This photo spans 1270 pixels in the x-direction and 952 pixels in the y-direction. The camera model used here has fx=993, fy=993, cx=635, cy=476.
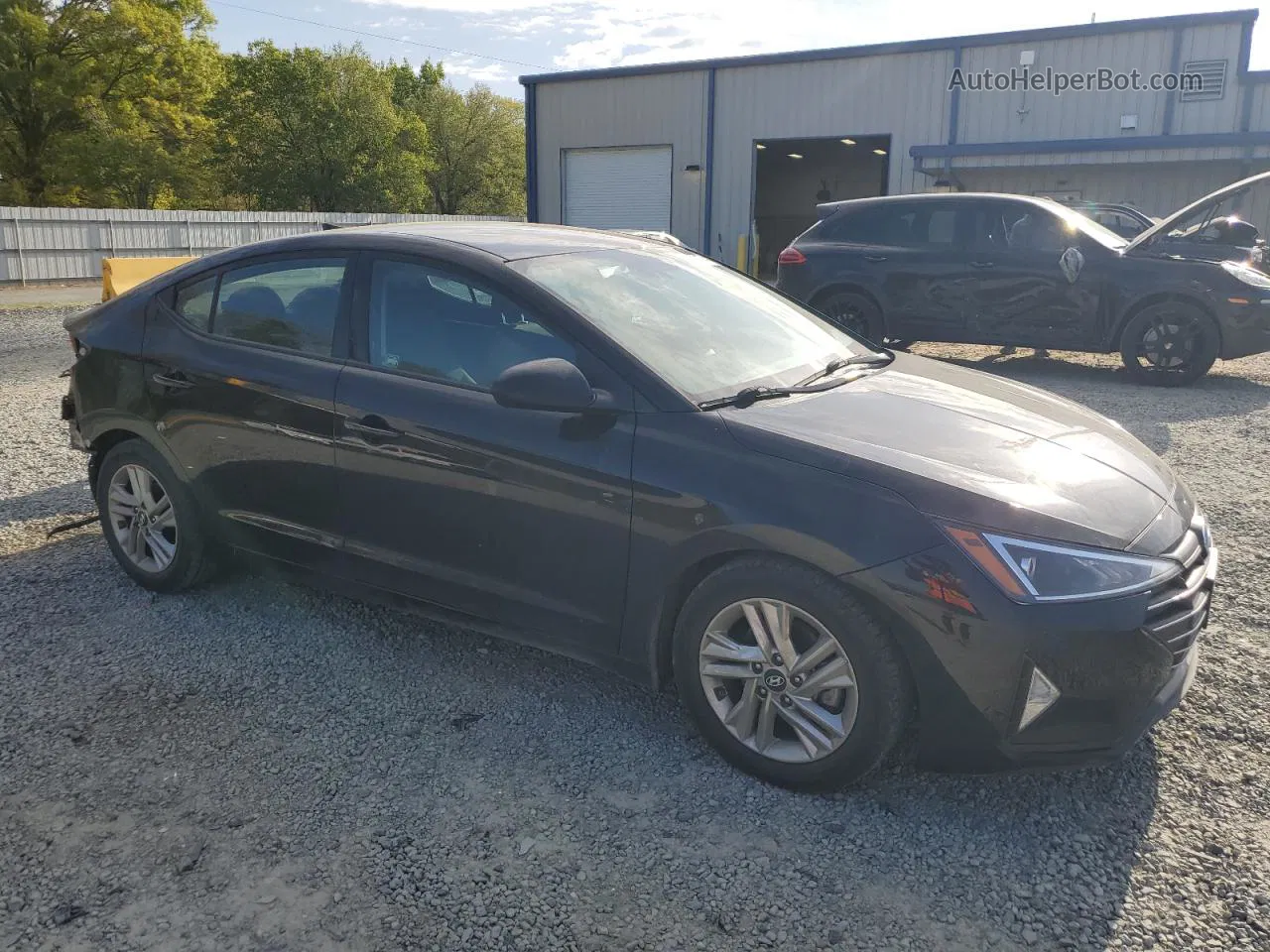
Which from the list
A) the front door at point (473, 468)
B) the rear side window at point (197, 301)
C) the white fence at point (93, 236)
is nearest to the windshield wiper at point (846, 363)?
the front door at point (473, 468)

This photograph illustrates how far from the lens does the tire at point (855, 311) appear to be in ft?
35.2

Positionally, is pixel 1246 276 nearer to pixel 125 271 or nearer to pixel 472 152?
pixel 125 271

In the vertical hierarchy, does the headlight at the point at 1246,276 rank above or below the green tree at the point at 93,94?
below

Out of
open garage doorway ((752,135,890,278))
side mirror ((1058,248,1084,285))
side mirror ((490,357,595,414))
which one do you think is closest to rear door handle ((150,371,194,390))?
side mirror ((490,357,595,414))

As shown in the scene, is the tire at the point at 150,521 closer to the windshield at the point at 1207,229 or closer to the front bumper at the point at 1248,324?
the windshield at the point at 1207,229

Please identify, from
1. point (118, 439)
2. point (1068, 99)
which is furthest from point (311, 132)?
point (118, 439)

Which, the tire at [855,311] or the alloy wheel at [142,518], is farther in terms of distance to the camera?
the tire at [855,311]

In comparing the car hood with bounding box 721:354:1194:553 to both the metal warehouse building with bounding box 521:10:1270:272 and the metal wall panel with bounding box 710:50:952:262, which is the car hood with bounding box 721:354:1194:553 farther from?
the metal wall panel with bounding box 710:50:952:262

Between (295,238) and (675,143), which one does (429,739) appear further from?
(675,143)

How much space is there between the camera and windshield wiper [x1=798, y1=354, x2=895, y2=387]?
353 centimetres

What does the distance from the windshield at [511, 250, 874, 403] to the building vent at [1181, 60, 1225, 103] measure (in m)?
18.8

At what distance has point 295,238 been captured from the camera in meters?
3.99

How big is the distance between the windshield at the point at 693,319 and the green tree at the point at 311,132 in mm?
51084

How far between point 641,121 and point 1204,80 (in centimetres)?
1170
